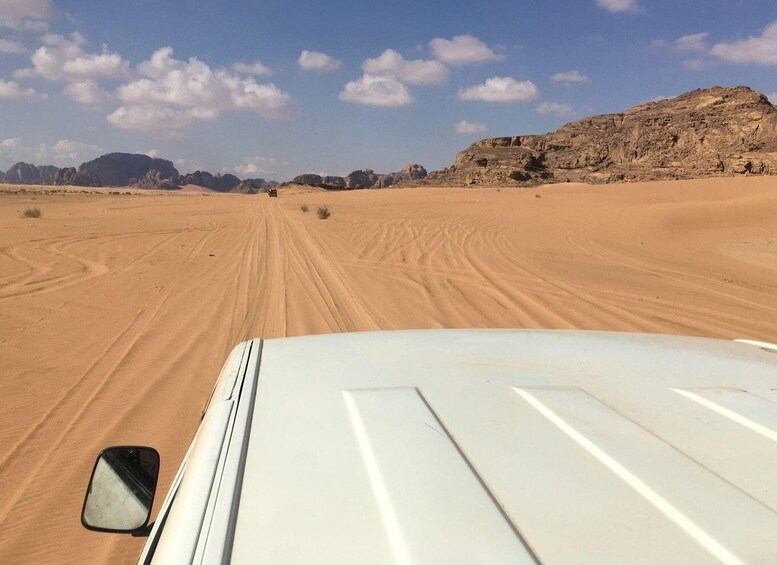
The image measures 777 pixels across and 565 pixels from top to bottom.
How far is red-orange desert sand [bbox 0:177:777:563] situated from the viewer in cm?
326

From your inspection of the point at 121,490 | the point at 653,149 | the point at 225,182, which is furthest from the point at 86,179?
the point at 121,490

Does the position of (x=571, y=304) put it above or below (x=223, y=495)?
below

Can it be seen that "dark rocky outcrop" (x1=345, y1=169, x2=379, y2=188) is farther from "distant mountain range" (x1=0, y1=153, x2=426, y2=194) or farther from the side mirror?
the side mirror

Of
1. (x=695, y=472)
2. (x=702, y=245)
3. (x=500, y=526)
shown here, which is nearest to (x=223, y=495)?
(x=500, y=526)

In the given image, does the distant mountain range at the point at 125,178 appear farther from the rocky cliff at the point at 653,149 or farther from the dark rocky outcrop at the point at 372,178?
the rocky cliff at the point at 653,149

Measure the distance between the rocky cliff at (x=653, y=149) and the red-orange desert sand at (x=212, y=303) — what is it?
53428mm

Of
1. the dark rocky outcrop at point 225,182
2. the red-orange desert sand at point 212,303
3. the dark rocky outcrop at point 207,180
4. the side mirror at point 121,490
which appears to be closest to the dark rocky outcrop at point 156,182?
the dark rocky outcrop at point 207,180

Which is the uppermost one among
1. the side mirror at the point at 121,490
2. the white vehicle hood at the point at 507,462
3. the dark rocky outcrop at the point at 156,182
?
the dark rocky outcrop at the point at 156,182

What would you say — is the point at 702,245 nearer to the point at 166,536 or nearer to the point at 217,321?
the point at 217,321

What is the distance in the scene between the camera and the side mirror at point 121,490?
4.96 feet

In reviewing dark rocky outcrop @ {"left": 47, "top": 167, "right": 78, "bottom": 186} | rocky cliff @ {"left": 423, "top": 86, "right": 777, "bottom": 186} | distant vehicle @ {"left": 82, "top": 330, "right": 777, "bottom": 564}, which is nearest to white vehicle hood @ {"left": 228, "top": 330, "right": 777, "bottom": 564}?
distant vehicle @ {"left": 82, "top": 330, "right": 777, "bottom": 564}

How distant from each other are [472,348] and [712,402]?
0.90 metres

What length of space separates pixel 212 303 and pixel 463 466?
20.4ft

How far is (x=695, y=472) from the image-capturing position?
117cm
